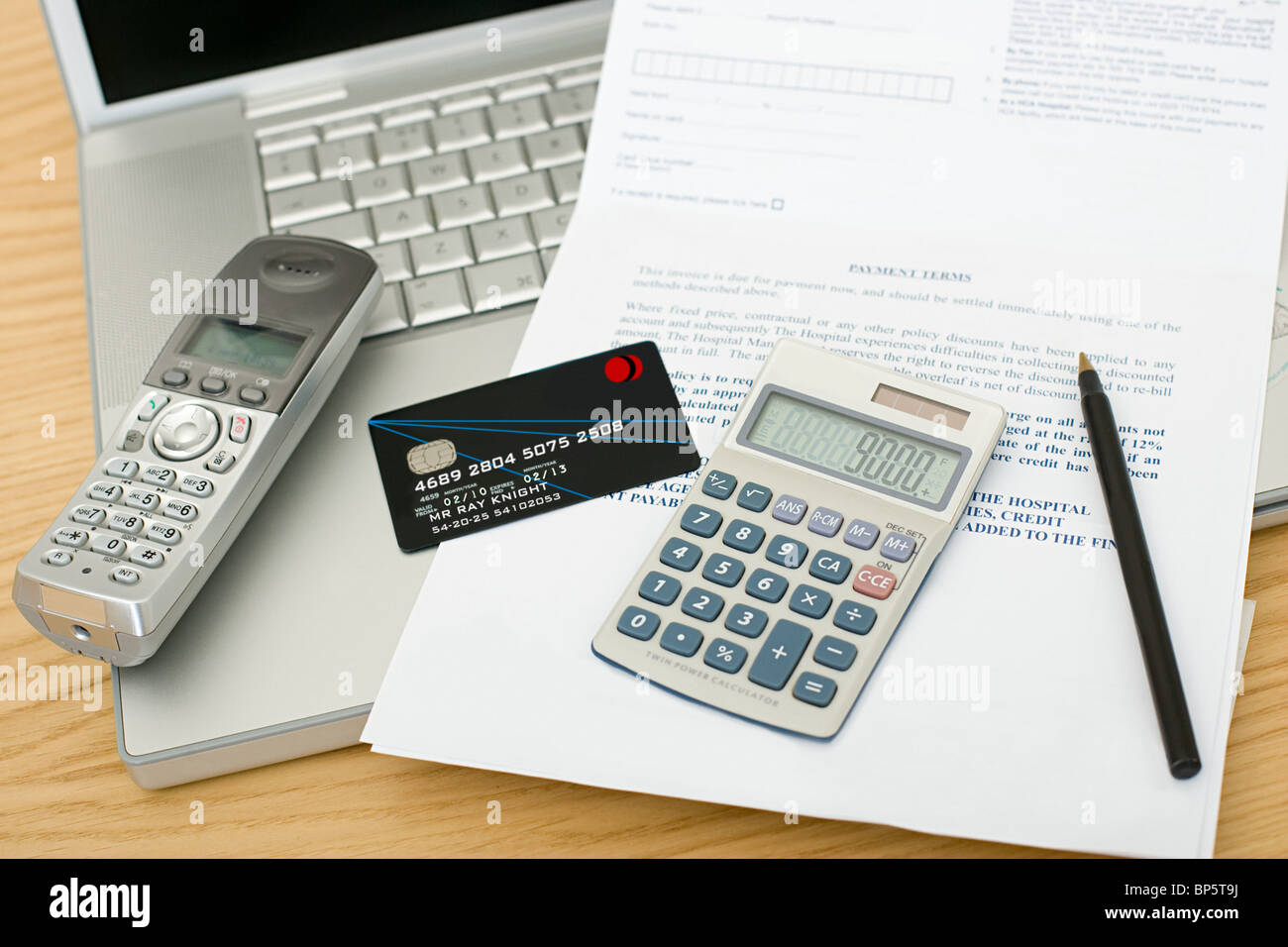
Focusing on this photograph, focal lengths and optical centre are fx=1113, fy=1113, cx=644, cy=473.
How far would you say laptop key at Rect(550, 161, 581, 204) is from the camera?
616 mm

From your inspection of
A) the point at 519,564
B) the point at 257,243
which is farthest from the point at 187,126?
the point at 519,564

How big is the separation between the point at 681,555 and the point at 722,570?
19 millimetres

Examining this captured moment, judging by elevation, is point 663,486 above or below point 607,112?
below

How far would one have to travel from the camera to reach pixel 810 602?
0.46 metres

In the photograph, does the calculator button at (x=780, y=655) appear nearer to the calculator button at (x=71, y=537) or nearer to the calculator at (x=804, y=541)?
the calculator at (x=804, y=541)

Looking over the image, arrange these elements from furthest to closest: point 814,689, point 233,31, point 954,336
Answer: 1. point 233,31
2. point 954,336
3. point 814,689

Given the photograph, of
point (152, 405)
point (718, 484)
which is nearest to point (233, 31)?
point (152, 405)

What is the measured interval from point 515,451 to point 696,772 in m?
0.18

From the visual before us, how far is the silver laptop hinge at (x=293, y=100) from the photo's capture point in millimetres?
668

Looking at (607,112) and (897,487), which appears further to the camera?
(607,112)

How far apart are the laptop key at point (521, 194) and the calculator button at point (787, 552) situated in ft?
0.81

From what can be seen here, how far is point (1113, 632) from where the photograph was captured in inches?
18.0

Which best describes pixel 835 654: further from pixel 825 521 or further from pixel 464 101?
pixel 464 101
